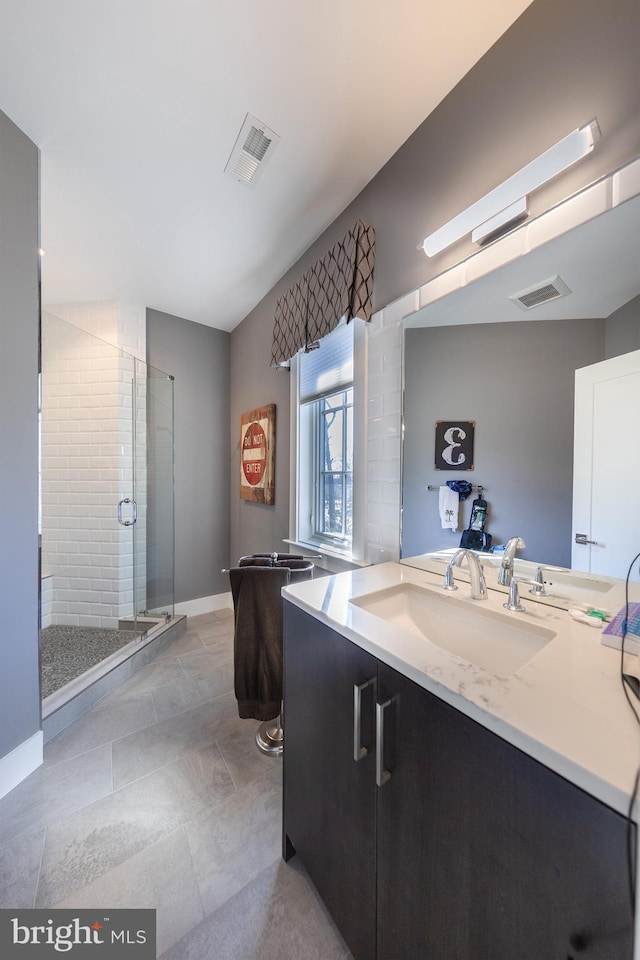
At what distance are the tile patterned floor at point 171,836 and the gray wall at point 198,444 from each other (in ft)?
5.08

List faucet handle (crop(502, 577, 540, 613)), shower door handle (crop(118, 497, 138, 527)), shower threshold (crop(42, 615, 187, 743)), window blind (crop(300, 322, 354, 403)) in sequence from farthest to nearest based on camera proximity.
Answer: shower door handle (crop(118, 497, 138, 527)) < window blind (crop(300, 322, 354, 403)) < shower threshold (crop(42, 615, 187, 743)) < faucet handle (crop(502, 577, 540, 613))

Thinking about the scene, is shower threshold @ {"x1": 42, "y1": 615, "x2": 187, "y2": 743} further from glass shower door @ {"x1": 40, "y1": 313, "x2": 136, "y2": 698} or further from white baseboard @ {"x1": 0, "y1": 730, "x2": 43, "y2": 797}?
glass shower door @ {"x1": 40, "y1": 313, "x2": 136, "y2": 698}

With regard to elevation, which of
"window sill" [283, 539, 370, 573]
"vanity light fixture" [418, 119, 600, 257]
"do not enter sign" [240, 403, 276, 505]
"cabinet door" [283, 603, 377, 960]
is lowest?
"cabinet door" [283, 603, 377, 960]

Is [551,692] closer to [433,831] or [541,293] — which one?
[433,831]

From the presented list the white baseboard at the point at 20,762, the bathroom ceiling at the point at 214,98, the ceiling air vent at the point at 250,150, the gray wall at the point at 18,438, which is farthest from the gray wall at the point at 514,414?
the white baseboard at the point at 20,762

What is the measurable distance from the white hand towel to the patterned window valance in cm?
93

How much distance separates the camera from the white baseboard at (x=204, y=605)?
10.6 ft

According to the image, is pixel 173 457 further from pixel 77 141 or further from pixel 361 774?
pixel 361 774

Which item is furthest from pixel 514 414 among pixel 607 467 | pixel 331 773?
pixel 331 773

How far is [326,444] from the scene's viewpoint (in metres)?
2.44

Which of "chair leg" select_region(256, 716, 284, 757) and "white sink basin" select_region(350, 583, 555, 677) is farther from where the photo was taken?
"chair leg" select_region(256, 716, 284, 757)

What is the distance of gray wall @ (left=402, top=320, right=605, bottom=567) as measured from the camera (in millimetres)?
973

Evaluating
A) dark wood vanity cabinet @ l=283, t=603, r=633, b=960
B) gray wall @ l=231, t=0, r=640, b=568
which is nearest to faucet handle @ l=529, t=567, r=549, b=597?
dark wood vanity cabinet @ l=283, t=603, r=633, b=960

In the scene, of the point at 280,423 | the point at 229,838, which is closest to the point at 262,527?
the point at 280,423
